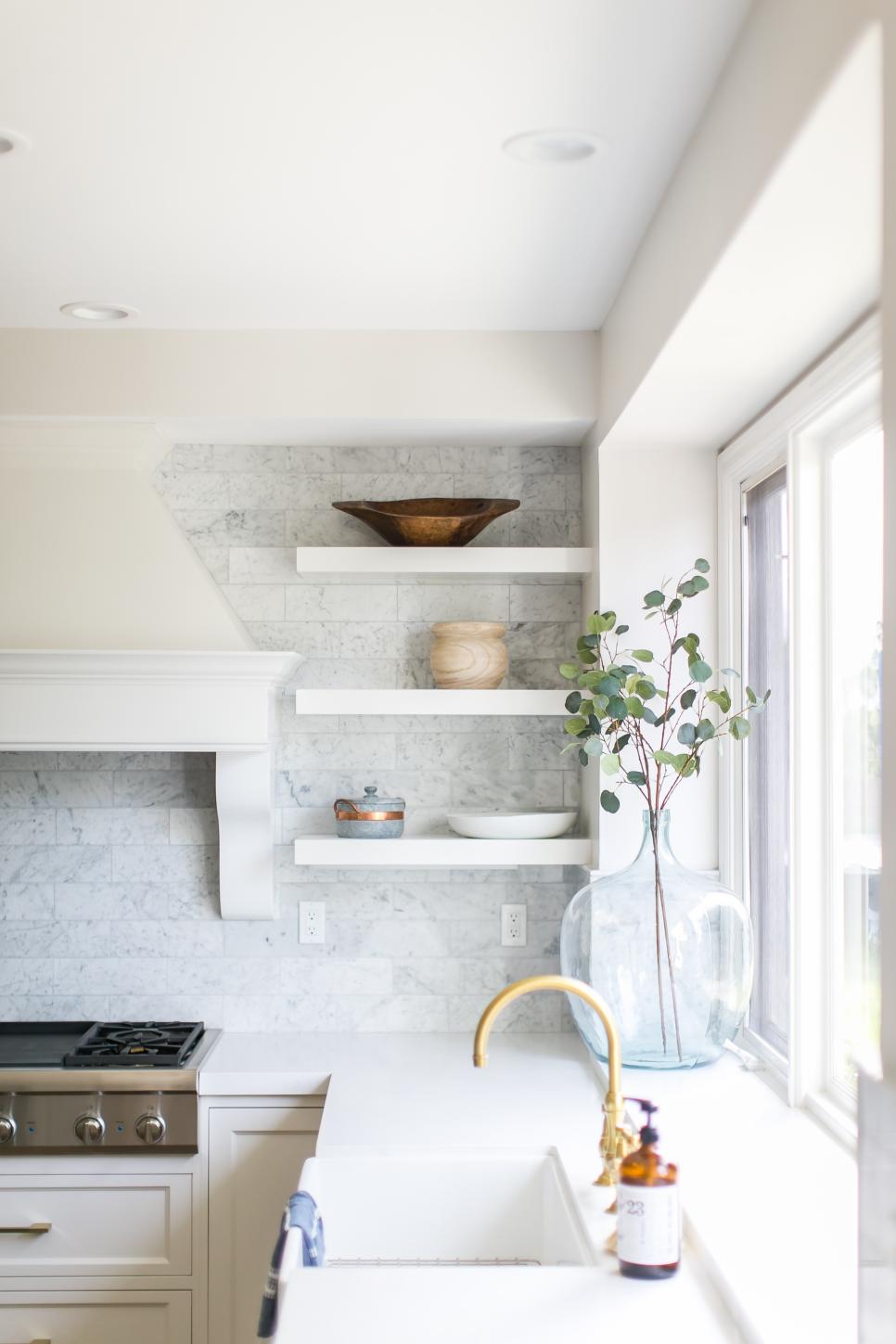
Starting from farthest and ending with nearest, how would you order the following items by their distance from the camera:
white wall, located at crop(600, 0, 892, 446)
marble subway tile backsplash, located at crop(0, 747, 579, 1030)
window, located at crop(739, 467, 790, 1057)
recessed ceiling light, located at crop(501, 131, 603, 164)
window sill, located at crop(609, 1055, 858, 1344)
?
marble subway tile backsplash, located at crop(0, 747, 579, 1030) → window, located at crop(739, 467, 790, 1057) → recessed ceiling light, located at crop(501, 131, 603, 164) → window sill, located at crop(609, 1055, 858, 1344) → white wall, located at crop(600, 0, 892, 446)

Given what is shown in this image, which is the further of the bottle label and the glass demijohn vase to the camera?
the glass demijohn vase

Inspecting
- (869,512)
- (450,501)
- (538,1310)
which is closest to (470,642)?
(450,501)

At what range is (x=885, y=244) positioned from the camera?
112cm

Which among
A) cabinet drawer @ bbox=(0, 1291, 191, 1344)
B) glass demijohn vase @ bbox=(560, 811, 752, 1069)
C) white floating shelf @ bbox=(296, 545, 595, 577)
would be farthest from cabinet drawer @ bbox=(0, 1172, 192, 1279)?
white floating shelf @ bbox=(296, 545, 595, 577)

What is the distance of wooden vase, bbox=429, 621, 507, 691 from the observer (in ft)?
9.68

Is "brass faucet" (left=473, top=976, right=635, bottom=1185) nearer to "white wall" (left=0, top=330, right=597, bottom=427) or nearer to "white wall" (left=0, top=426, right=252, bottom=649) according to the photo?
"white wall" (left=0, top=426, right=252, bottom=649)

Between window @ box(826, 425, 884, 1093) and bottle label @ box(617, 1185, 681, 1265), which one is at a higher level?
window @ box(826, 425, 884, 1093)

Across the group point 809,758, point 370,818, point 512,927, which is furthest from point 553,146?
point 512,927

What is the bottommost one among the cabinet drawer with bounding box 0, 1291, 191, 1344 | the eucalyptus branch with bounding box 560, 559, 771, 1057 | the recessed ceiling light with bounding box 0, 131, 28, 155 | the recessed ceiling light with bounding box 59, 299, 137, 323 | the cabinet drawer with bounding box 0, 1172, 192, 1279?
the cabinet drawer with bounding box 0, 1291, 191, 1344

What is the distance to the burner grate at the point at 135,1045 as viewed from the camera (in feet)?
8.97

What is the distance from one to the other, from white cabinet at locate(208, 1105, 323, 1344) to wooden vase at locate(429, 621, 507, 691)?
3.39 ft

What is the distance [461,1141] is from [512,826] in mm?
819

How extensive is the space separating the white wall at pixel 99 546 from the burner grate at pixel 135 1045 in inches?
36.4

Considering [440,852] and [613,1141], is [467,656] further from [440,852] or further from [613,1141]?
A: [613,1141]
